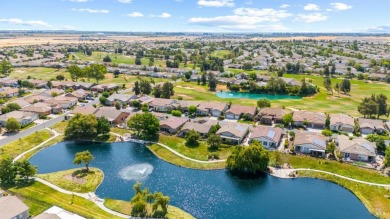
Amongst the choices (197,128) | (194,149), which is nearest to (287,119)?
(197,128)

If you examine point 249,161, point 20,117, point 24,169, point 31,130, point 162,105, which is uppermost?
→ point 162,105

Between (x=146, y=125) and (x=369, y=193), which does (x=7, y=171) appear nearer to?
(x=146, y=125)

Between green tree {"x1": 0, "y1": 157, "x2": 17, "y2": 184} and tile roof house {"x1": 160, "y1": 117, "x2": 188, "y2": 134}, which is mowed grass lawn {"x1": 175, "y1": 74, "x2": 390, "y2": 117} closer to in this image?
tile roof house {"x1": 160, "y1": 117, "x2": 188, "y2": 134}

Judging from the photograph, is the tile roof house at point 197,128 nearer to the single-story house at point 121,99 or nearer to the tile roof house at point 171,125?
the tile roof house at point 171,125

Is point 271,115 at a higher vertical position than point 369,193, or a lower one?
higher

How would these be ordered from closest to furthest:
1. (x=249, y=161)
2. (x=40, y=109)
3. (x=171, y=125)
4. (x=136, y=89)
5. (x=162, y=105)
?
(x=249, y=161) < (x=171, y=125) < (x=40, y=109) < (x=162, y=105) < (x=136, y=89)

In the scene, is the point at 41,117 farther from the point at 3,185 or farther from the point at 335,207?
the point at 335,207

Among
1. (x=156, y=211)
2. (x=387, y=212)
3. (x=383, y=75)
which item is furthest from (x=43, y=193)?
(x=383, y=75)
